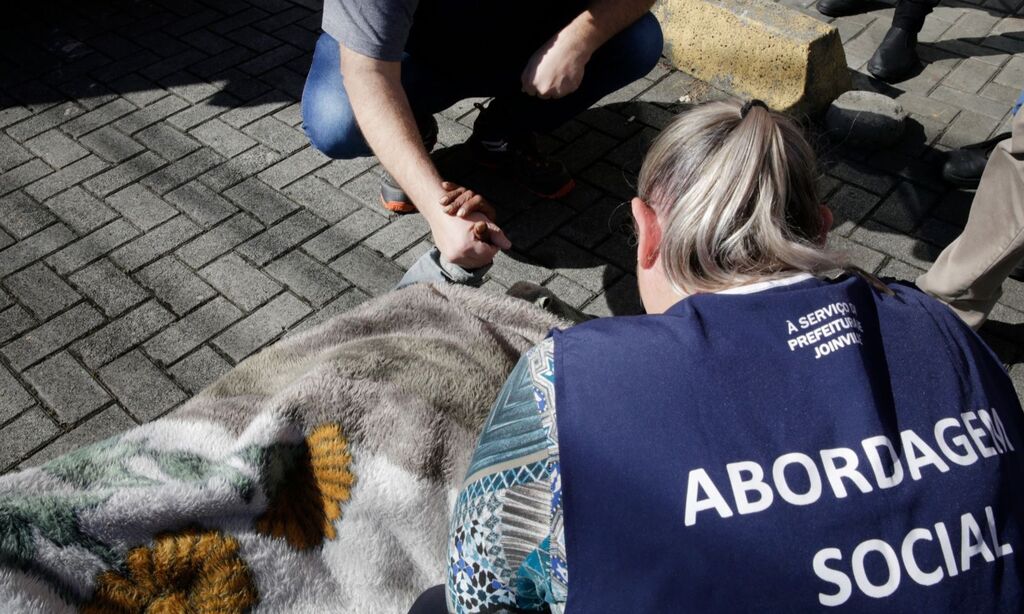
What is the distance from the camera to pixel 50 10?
506 centimetres

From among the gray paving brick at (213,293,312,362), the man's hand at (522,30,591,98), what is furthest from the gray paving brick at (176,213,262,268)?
the man's hand at (522,30,591,98)

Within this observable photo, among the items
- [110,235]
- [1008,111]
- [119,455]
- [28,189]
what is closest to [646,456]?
[119,455]

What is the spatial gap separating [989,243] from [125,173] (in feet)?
11.4

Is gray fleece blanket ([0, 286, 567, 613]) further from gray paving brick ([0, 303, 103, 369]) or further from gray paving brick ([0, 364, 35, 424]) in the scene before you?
gray paving brick ([0, 303, 103, 369])

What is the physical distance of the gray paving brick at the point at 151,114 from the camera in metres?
4.03

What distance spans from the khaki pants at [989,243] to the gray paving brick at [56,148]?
368 cm

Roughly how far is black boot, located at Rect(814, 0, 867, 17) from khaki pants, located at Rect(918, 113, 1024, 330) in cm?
248

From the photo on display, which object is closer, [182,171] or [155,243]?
[155,243]

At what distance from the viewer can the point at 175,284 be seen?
3174mm

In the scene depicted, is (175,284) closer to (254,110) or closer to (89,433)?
(89,433)

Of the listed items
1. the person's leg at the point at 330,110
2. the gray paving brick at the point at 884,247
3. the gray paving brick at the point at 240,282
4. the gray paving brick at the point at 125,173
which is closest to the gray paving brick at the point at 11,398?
the gray paving brick at the point at 240,282

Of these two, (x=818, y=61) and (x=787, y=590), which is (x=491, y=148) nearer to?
(x=818, y=61)

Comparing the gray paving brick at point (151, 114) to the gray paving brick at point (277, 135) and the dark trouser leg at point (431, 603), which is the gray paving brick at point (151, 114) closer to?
the gray paving brick at point (277, 135)

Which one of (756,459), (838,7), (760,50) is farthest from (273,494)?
(838,7)
